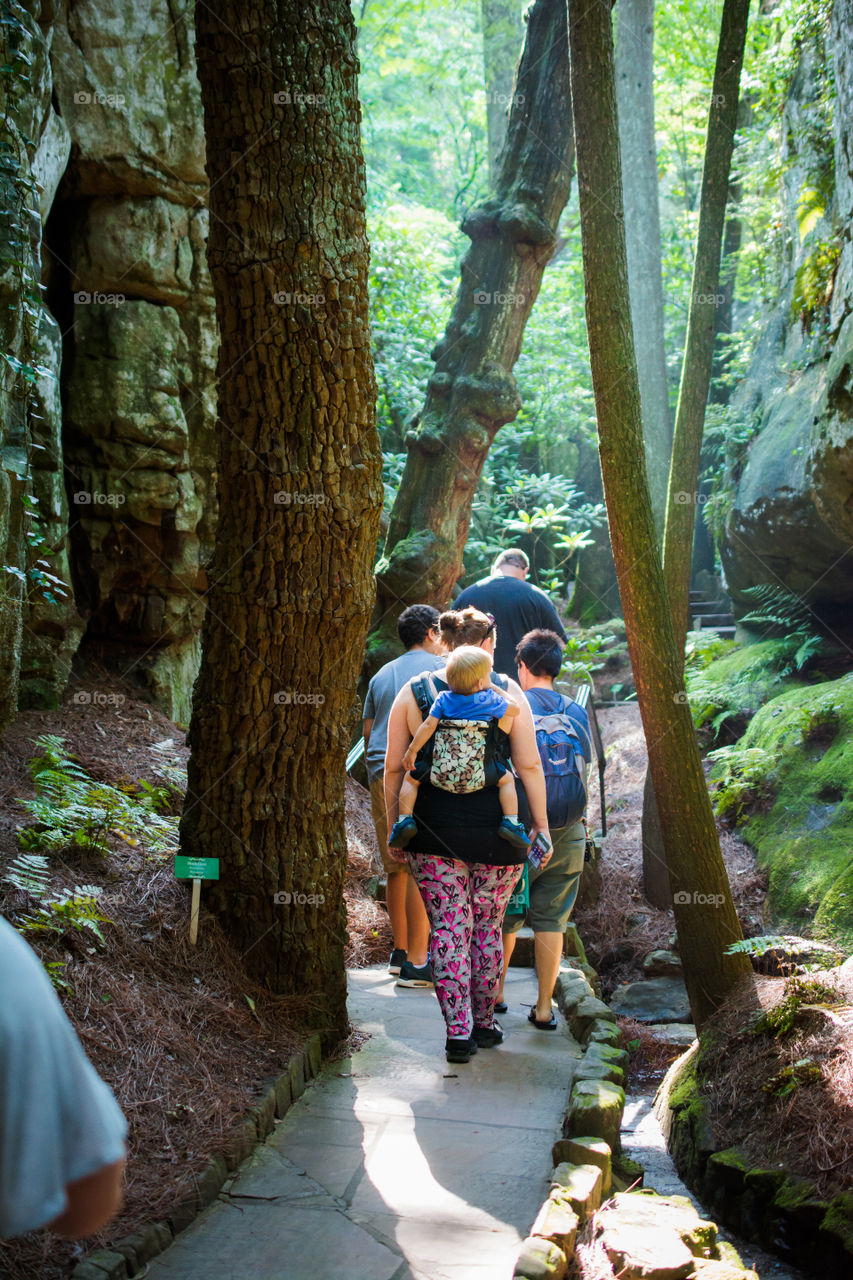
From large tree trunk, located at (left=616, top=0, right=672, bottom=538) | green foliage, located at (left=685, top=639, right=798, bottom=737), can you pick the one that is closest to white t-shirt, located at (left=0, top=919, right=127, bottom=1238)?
green foliage, located at (left=685, top=639, right=798, bottom=737)

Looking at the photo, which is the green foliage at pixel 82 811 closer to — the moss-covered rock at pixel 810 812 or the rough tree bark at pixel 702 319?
the rough tree bark at pixel 702 319

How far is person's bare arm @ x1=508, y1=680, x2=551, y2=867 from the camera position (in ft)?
16.5

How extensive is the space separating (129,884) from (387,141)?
27155 millimetres

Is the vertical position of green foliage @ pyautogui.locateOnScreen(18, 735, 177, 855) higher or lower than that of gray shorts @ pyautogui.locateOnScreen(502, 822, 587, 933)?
higher

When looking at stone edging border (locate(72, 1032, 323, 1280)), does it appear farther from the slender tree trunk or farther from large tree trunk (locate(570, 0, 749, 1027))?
the slender tree trunk

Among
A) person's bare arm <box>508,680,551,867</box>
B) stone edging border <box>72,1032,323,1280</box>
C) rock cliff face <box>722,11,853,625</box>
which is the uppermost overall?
rock cliff face <box>722,11,853,625</box>

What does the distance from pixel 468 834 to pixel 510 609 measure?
8.34ft

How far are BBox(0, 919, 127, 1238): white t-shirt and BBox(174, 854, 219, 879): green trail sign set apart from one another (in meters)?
3.21

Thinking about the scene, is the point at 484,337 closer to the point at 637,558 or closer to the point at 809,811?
the point at 637,558

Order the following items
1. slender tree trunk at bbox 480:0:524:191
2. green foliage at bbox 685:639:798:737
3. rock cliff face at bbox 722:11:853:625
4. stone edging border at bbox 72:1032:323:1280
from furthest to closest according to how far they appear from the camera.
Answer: slender tree trunk at bbox 480:0:524:191
green foliage at bbox 685:639:798:737
rock cliff face at bbox 722:11:853:625
stone edging border at bbox 72:1032:323:1280

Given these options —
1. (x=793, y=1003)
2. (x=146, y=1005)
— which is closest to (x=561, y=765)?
(x=793, y=1003)

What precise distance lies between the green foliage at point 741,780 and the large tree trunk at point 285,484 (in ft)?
18.9

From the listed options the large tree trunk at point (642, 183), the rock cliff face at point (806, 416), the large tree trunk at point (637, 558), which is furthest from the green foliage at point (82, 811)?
the large tree trunk at point (642, 183)

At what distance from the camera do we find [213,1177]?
3.48 m
